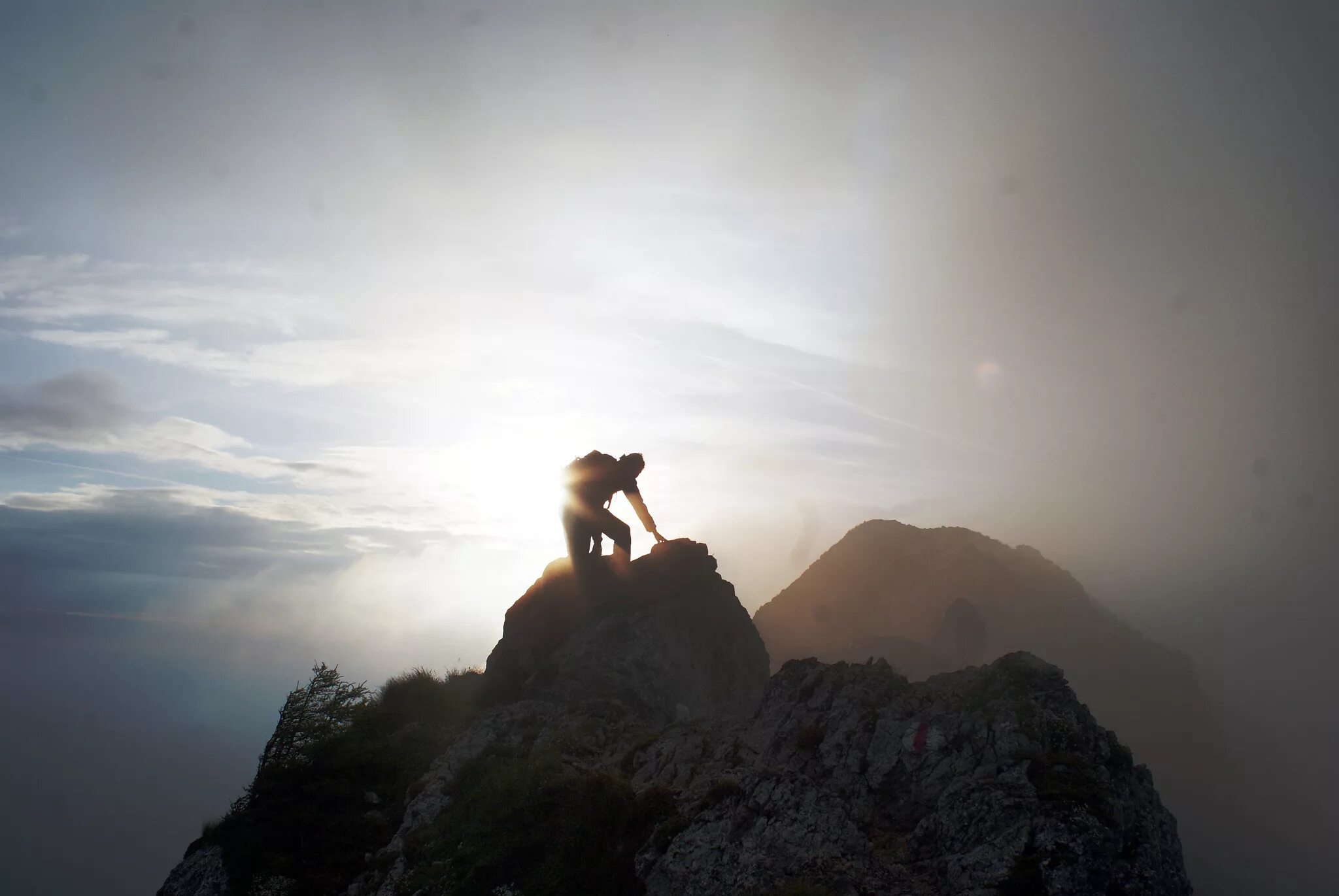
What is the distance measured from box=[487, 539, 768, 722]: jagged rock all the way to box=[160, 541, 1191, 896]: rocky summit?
13 cm

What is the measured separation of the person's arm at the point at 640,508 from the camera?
26.0 m

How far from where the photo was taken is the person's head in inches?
1021

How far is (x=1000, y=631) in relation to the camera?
113688 millimetres

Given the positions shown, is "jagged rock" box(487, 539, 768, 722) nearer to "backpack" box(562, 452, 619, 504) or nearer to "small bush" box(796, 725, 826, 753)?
"backpack" box(562, 452, 619, 504)

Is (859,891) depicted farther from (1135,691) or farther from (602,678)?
(1135,691)

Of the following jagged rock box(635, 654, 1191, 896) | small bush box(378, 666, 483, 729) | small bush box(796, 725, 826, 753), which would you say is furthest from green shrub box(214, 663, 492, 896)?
small bush box(796, 725, 826, 753)

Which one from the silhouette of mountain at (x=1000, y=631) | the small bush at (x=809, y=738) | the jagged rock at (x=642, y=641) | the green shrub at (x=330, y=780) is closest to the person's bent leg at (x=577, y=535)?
the jagged rock at (x=642, y=641)

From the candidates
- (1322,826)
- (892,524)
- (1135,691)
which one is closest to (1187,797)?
(1135,691)

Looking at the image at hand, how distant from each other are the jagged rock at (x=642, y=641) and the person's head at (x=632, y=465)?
300 cm

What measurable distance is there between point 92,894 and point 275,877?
803 ft

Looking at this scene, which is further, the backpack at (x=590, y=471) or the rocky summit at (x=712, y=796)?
the backpack at (x=590, y=471)

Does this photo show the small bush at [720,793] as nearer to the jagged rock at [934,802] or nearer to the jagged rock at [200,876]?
the jagged rock at [934,802]

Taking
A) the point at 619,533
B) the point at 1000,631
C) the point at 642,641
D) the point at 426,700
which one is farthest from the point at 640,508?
the point at 1000,631

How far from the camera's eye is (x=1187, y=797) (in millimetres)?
97688
